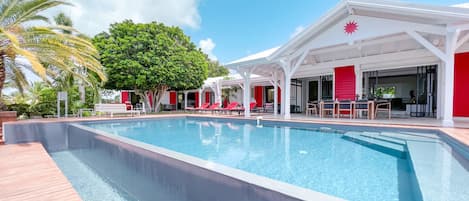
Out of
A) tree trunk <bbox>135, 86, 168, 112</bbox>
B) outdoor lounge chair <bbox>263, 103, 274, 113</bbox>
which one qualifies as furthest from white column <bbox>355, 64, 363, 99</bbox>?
tree trunk <bbox>135, 86, 168, 112</bbox>

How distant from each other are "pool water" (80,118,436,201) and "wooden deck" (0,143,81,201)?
250 centimetres

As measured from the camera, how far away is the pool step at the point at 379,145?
5.04m

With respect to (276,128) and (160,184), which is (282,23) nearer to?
(276,128)

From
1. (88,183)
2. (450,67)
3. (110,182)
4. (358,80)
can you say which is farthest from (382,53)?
(88,183)

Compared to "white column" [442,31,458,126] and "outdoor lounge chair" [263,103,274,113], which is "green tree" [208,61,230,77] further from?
"white column" [442,31,458,126]

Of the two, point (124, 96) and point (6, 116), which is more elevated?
point (124, 96)

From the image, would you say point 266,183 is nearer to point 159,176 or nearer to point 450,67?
point 159,176

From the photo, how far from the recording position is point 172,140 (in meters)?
7.07

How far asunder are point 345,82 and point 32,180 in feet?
37.4

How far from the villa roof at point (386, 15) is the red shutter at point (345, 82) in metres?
2.82

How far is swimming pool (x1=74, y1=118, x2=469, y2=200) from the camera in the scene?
9.89ft

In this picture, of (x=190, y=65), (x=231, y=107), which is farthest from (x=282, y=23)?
(x=231, y=107)

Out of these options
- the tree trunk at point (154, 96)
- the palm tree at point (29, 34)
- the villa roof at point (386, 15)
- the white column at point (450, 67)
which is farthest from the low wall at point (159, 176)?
the tree trunk at point (154, 96)

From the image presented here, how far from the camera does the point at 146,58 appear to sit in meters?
14.5
